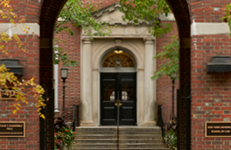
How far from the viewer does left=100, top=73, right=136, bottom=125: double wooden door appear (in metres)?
17.0

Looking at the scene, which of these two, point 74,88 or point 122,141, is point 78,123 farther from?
point 122,141

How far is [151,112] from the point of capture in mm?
16359

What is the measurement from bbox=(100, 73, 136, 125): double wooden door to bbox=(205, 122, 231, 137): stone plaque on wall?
10.1 metres

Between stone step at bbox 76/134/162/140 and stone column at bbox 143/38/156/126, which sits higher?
stone column at bbox 143/38/156/126

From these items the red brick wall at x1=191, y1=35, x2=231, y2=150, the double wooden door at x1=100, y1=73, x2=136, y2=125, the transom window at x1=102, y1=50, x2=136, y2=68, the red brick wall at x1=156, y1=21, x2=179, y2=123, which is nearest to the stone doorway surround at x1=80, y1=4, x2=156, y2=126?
the red brick wall at x1=156, y1=21, x2=179, y2=123

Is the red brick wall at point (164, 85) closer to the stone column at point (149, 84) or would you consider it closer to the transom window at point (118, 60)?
the stone column at point (149, 84)

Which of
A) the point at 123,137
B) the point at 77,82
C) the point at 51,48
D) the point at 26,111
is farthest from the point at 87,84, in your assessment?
the point at 26,111

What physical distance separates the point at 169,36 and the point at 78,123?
5.32 metres

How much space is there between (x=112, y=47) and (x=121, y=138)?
4.15 metres

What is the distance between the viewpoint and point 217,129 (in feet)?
22.8

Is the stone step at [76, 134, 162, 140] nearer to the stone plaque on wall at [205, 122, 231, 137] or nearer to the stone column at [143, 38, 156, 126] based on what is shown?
the stone column at [143, 38, 156, 126]

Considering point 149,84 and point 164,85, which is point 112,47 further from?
point 164,85

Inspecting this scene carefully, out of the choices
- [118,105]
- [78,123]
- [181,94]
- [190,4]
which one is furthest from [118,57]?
[190,4]

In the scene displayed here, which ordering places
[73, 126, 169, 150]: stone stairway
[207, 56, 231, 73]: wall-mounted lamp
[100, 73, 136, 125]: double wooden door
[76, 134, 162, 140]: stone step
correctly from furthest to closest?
1. [100, 73, 136, 125]: double wooden door
2. [76, 134, 162, 140]: stone step
3. [73, 126, 169, 150]: stone stairway
4. [207, 56, 231, 73]: wall-mounted lamp
